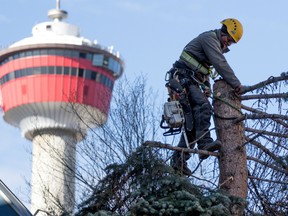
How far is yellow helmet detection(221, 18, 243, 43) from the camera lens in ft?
32.9

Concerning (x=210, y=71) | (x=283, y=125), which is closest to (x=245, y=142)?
(x=283, y=125)

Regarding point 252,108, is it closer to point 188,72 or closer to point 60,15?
point 188,72

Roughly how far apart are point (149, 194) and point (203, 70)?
234 cm

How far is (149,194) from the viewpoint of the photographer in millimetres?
8227

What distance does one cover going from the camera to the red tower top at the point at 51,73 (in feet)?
228

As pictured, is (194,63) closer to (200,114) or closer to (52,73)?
(200,114)

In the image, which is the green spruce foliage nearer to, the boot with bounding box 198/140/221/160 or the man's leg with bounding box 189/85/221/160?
the boot with bounding box 198/140/221/160

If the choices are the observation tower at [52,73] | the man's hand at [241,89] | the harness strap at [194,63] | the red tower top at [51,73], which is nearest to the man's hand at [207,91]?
the harness strap at [194,63]

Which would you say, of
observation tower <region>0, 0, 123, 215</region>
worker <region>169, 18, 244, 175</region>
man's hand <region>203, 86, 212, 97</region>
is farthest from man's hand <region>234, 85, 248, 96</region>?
observation tower <region>0, 0, 123, 215</region>

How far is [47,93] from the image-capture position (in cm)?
7169

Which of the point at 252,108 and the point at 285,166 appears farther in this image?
the point at 252,108

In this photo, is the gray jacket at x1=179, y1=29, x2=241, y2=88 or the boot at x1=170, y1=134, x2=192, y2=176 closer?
the boot at x1=170, y1=134, x2=192, y2=176

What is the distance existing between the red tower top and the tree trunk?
57.4m

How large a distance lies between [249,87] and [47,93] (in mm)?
62830
